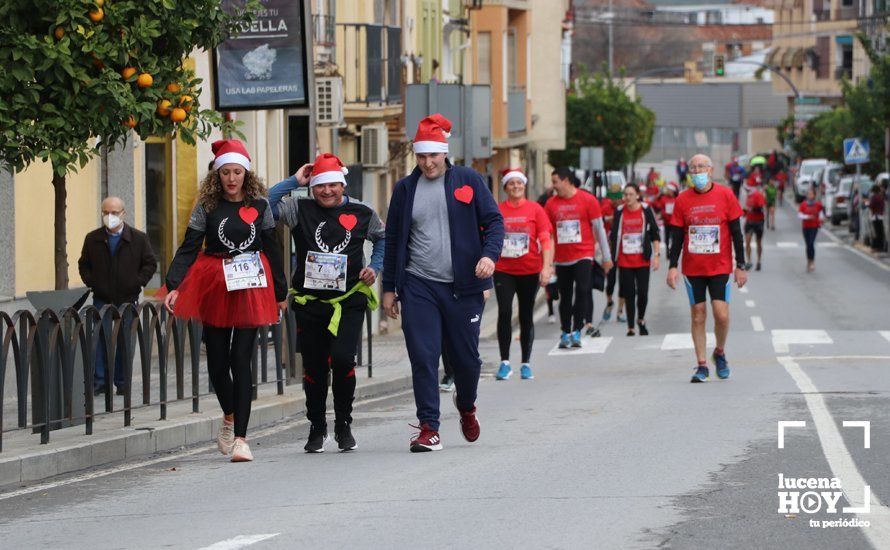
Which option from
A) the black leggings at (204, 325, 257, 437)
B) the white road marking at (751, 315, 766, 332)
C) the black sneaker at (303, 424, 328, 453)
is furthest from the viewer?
the white road marking at (751, 315, 766, 332)

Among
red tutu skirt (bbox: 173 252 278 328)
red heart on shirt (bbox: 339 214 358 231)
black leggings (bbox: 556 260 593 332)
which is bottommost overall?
black leggings (bbox: 556 260 593 332)

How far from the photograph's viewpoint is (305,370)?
1152 cm

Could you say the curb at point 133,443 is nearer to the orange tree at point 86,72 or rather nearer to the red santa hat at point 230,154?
the orange tree at point 86,72

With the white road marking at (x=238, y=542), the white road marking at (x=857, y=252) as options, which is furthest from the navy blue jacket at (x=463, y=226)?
the white road marking at (x=857, y=252)

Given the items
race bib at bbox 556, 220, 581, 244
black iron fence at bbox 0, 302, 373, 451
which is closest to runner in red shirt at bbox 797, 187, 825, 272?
race bib at bbox 556, 220, 581, 244

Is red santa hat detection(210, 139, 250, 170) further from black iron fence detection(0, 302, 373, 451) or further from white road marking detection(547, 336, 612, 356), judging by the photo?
white road marking detection(547, 336, 612, 356)

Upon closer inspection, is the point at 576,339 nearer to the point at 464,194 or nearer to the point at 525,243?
the point at 525,243

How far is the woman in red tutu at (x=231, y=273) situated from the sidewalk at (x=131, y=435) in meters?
1.07

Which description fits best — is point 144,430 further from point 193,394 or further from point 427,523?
point 427,523

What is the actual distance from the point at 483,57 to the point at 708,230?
38.6m

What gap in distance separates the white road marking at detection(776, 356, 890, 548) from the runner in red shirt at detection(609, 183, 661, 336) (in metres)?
8.14

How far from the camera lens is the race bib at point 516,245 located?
16594mm

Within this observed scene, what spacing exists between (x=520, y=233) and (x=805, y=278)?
23253 mm

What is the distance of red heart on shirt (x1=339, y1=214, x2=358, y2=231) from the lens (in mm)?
11180
